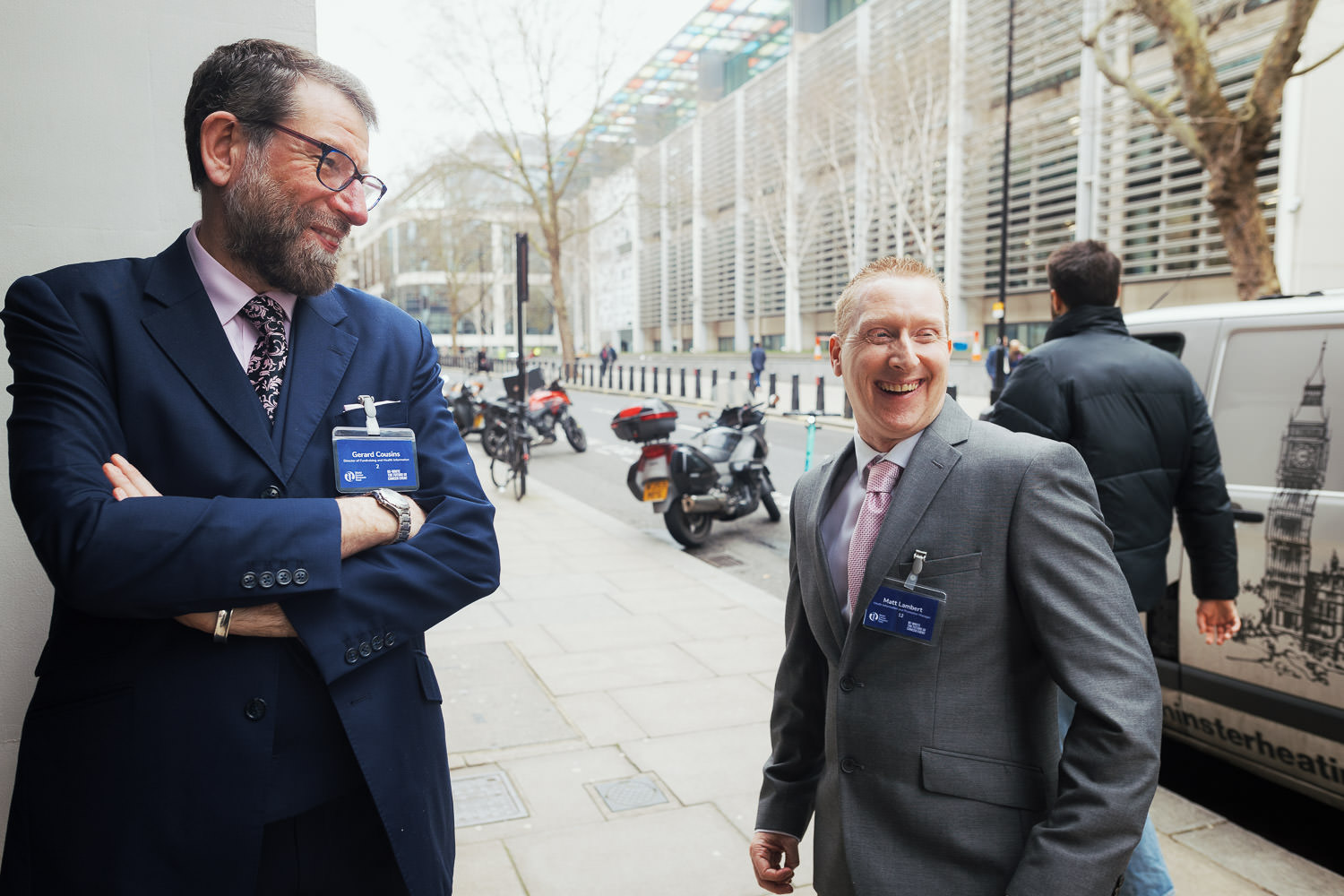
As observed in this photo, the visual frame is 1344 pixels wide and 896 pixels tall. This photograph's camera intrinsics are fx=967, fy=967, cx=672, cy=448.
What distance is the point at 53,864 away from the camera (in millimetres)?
1448

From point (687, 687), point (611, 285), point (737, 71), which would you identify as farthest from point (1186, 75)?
point (611, 285)

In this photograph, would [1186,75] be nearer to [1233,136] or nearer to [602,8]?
[1233,136]

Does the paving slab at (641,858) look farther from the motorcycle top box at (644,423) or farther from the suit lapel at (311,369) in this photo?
the motorcycle top box at (644,423)

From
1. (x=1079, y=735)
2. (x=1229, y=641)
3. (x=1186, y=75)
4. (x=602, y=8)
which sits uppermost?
(x=602, y=8)

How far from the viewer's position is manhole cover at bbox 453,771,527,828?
344 cm

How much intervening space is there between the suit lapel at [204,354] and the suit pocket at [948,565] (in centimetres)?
106

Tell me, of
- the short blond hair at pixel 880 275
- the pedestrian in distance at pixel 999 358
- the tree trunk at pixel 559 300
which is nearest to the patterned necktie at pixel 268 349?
the short blond hair at pixel 880 275

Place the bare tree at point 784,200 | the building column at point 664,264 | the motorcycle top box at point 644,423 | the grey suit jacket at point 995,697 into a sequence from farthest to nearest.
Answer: the building column at point 664,264
the bare tree at point 784,200
the motorcycle top box at point 644,423
the grey suit jacket at point 995,697

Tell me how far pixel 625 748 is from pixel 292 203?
2979 mm

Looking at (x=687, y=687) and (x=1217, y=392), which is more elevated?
(x=1217, y=392)

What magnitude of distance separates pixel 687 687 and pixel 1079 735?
3.56 meters

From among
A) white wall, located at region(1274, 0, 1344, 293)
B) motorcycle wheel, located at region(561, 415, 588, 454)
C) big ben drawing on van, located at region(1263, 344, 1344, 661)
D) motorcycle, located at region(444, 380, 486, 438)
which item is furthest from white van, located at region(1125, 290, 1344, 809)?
white wall, located at region(1274, 0, 1344, 293)

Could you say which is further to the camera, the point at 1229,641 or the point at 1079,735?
the point at 1229,641

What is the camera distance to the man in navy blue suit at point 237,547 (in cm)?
145
